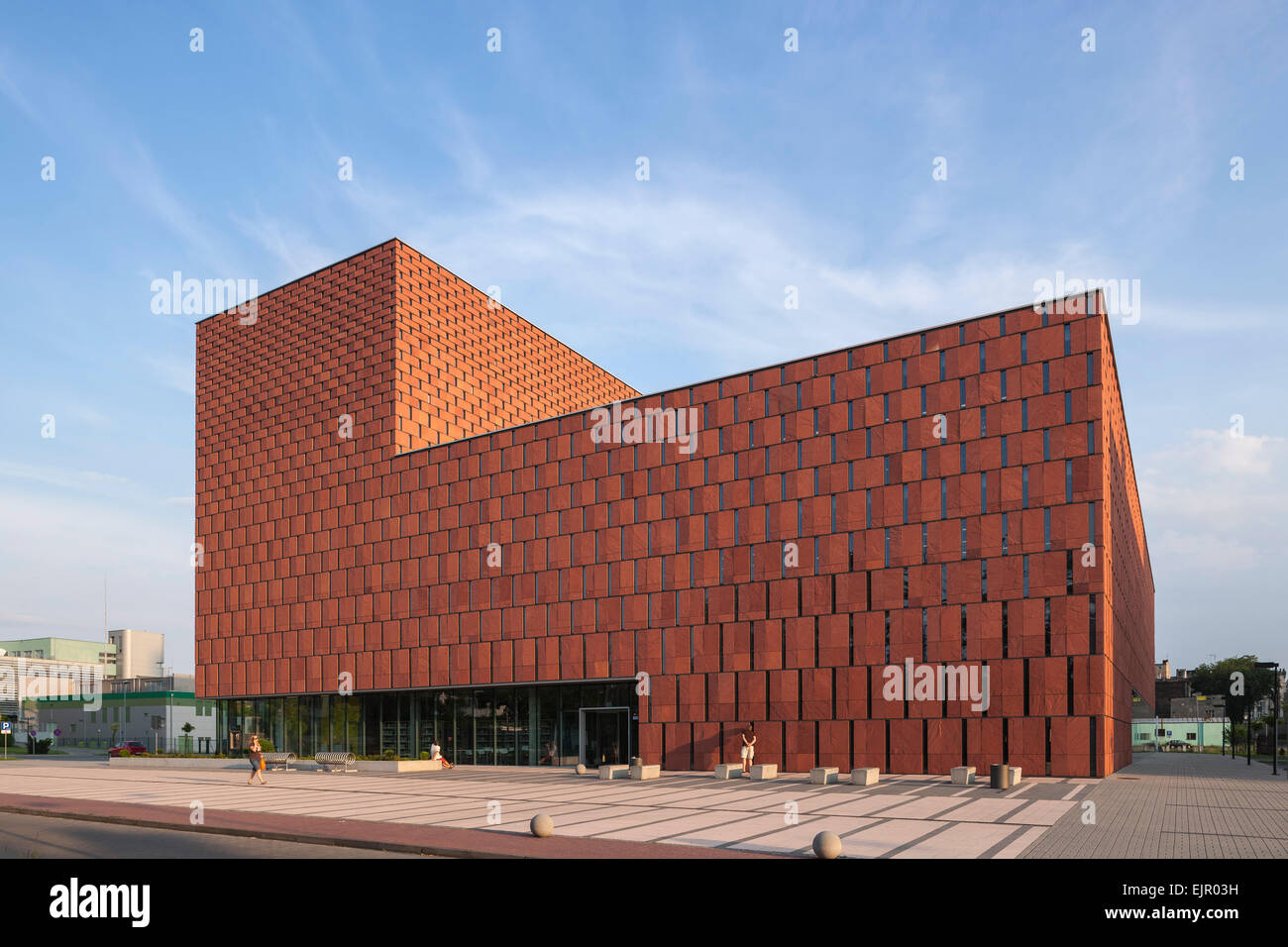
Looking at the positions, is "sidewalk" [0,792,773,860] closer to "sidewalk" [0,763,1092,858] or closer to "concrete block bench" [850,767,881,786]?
"sidewalk" [0,763,1092,858]

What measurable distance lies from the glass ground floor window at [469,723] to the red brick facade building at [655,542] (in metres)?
0.19

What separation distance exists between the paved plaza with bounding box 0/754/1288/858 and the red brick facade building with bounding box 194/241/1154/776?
4808 millimetres

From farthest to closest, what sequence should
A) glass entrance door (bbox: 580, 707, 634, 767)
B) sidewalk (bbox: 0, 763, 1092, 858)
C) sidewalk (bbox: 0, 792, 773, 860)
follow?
glass entrance door (bbox: 580, 707, 634, 767) → sidewalk (bbox: 0, 763, 1092, 858) → sidewalk (bbox: 0, 792, 773, 860)

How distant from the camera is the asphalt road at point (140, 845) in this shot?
1680 centimetres

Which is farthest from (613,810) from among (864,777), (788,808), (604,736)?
(604,736)

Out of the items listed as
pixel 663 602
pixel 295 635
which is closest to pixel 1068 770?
pixel 663 602

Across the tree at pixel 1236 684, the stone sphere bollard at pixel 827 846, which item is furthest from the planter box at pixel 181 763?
the tree at pixel 1236 684

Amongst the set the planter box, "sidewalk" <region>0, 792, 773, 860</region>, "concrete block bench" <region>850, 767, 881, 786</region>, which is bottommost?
the planter box

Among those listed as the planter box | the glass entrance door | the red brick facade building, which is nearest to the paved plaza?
the red brick facade building

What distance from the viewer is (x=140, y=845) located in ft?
59.9

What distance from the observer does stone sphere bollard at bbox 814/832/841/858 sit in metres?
14.9
